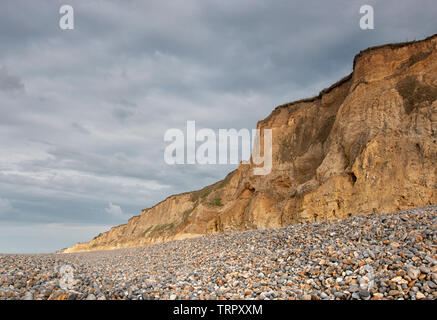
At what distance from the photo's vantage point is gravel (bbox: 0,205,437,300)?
596 cm

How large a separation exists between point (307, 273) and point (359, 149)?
13471 millimetres

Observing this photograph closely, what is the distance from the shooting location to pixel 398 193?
51.4 ft

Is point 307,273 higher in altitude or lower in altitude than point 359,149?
lower

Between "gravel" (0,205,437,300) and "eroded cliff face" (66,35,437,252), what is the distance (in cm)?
667

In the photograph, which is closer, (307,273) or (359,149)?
(307,273)

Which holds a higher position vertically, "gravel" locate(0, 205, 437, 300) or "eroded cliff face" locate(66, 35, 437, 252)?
"eroded cliff face" locate(66, 35, 437, 252)

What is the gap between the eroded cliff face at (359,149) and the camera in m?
16.1

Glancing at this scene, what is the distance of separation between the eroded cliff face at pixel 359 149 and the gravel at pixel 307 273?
6.67 m

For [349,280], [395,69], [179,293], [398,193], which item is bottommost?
[179,293]

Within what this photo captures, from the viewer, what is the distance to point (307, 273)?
24.5ft

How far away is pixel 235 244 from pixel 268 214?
1261 centimetres

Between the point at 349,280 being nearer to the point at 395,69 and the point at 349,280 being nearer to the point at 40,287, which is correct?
the point at 40,287

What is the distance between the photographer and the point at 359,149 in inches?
729
